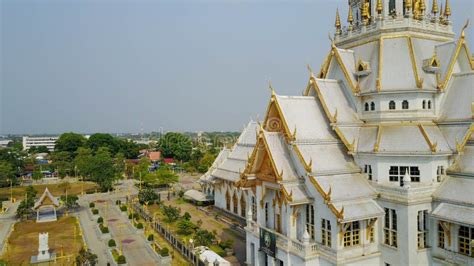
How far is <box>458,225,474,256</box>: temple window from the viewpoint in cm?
1952

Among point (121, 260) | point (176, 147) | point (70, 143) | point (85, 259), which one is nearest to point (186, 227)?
point (121, 260)

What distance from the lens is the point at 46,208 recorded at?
4853cm

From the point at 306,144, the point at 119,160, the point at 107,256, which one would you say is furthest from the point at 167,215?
the point at 119,160

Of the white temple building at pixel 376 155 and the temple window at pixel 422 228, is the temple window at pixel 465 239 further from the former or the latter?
the temple window at pixel 422 228

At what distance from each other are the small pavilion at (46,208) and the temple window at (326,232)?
39.1 m

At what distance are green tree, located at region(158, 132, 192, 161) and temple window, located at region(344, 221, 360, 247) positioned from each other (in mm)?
97004

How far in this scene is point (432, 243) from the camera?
21453 mm

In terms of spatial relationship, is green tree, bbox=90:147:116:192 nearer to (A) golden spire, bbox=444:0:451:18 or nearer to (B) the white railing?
(B) the white railing

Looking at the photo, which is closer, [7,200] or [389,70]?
[389,70]

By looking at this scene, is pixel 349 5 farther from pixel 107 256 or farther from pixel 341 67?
pixel 107 256

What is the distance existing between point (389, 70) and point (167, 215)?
31.0 metres

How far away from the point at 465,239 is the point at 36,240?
40391 millimetres

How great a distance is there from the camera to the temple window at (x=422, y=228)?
21.4 m

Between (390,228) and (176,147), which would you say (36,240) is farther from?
(176,147)
